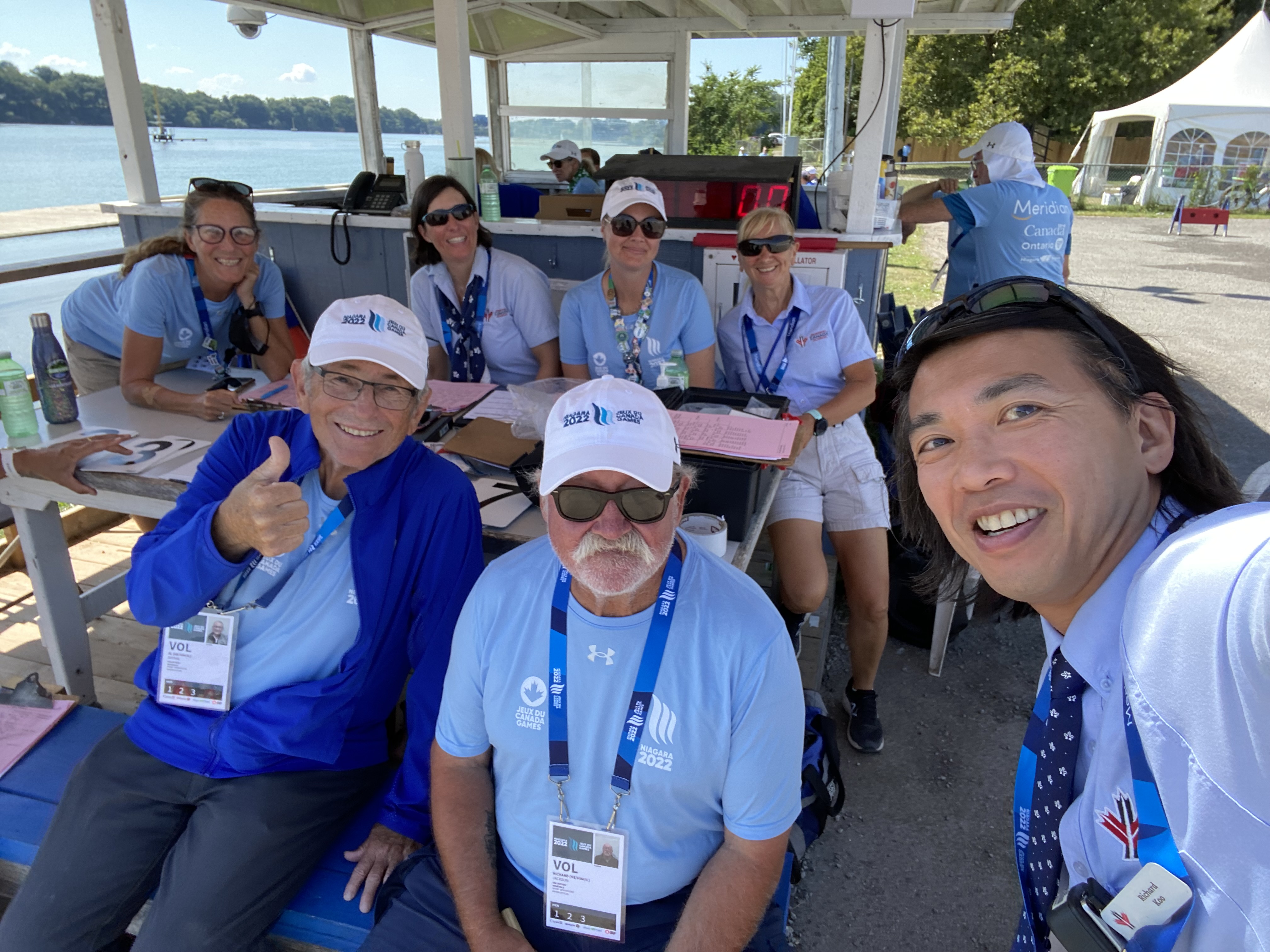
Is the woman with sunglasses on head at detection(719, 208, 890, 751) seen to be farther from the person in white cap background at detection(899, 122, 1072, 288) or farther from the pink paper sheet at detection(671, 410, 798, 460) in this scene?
the person in white cap background at detection(899, 122, 1072, 288)

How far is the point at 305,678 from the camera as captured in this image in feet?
6.00

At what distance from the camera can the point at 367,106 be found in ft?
27.8

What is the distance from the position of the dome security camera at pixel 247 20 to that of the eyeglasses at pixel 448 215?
511cm

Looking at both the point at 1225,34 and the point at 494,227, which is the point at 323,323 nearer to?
the point at 494,227

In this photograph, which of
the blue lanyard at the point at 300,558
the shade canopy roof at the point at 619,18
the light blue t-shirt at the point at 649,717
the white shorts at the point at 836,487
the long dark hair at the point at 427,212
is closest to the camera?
the light blue t-shirt at the point at 649,717

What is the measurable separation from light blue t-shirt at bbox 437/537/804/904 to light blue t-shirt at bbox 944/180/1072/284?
3620mm

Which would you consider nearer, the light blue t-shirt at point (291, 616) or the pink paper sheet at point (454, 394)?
the light blue t-shirt at point (291, 616)

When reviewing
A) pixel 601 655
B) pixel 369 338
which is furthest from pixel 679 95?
pixel 601 655

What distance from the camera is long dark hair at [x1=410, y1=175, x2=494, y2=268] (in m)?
3.50

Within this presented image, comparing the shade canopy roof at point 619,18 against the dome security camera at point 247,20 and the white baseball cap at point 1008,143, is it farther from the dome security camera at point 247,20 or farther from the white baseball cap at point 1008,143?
the white baseball cap at point 1008,143

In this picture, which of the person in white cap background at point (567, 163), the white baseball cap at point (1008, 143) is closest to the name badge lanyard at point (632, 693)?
the white baseball cap at point (1008, 143)

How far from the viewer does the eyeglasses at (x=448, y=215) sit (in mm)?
3426

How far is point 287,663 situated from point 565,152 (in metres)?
8.19

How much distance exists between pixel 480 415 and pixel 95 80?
23739 millimetres
